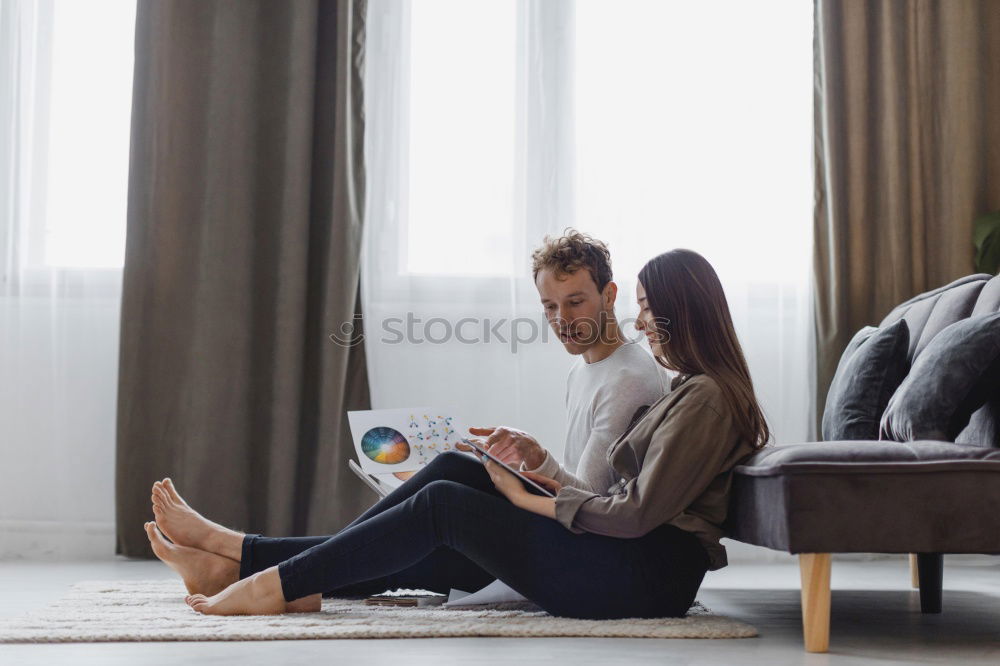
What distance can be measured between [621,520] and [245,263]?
198 centimetres

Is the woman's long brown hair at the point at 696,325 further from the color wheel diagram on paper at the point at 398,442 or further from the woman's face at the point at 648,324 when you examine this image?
the color wheel diagram on paper at the point at 398,442

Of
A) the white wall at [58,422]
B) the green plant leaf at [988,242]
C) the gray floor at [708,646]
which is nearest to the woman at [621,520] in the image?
the gray floor at [708,646]

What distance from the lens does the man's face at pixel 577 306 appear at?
2045 millimetres

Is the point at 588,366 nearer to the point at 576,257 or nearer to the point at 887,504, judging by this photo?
the point at 576,257

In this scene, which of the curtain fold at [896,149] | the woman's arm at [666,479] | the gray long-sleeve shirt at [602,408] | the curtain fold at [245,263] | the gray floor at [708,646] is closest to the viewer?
the gray floor at [708,646]

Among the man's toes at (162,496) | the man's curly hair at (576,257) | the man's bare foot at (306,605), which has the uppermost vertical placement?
the man's curly hair at (576,257)

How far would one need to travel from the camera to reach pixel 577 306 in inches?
80.6

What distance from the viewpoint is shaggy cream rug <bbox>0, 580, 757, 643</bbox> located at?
66.1 inches

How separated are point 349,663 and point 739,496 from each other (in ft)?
2.37

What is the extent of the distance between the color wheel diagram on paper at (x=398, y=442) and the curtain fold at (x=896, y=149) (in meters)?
1.70

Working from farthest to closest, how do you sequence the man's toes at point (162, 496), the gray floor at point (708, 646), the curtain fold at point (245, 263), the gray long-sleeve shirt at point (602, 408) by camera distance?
the curtain fold at point (245, 263), the man's toes at point (162, 496), the gray long-sleeve shirt at point (602, 408), the gray floor at point (708, 646)

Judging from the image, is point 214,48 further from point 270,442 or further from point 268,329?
point 270,442

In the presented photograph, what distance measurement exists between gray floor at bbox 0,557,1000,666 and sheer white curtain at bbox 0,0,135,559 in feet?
2.95

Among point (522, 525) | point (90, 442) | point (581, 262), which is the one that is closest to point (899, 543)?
point (522, 525)
